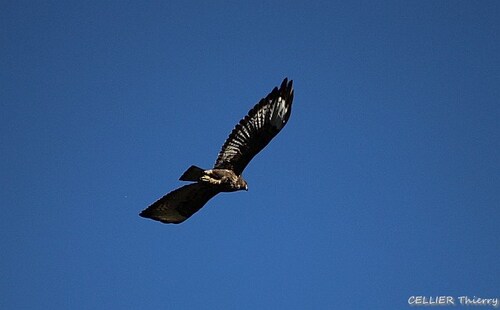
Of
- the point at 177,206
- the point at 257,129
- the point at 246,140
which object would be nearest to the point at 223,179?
the point at 246,140

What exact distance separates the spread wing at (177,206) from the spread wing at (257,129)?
97cm

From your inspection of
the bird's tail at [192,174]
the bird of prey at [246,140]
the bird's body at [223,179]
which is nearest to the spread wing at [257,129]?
the bird of prey at [246,140]

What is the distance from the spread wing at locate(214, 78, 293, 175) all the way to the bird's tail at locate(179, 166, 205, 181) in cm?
87

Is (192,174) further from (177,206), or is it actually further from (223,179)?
(177,206)

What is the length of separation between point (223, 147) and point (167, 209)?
79.0 inches

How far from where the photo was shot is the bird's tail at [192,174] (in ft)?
59.3

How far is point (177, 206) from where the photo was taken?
1997 centimetres

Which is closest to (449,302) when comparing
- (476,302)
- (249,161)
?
(476,302)

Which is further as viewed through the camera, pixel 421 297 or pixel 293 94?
pixel 421 297

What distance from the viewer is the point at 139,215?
1989cm

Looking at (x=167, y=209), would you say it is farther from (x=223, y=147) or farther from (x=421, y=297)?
(x=421, y=297)

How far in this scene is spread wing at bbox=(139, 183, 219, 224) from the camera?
19766 mm

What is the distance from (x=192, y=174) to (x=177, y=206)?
196cm

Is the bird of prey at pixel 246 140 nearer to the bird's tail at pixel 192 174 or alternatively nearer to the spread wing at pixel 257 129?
the spread wing at pixel 257 129
